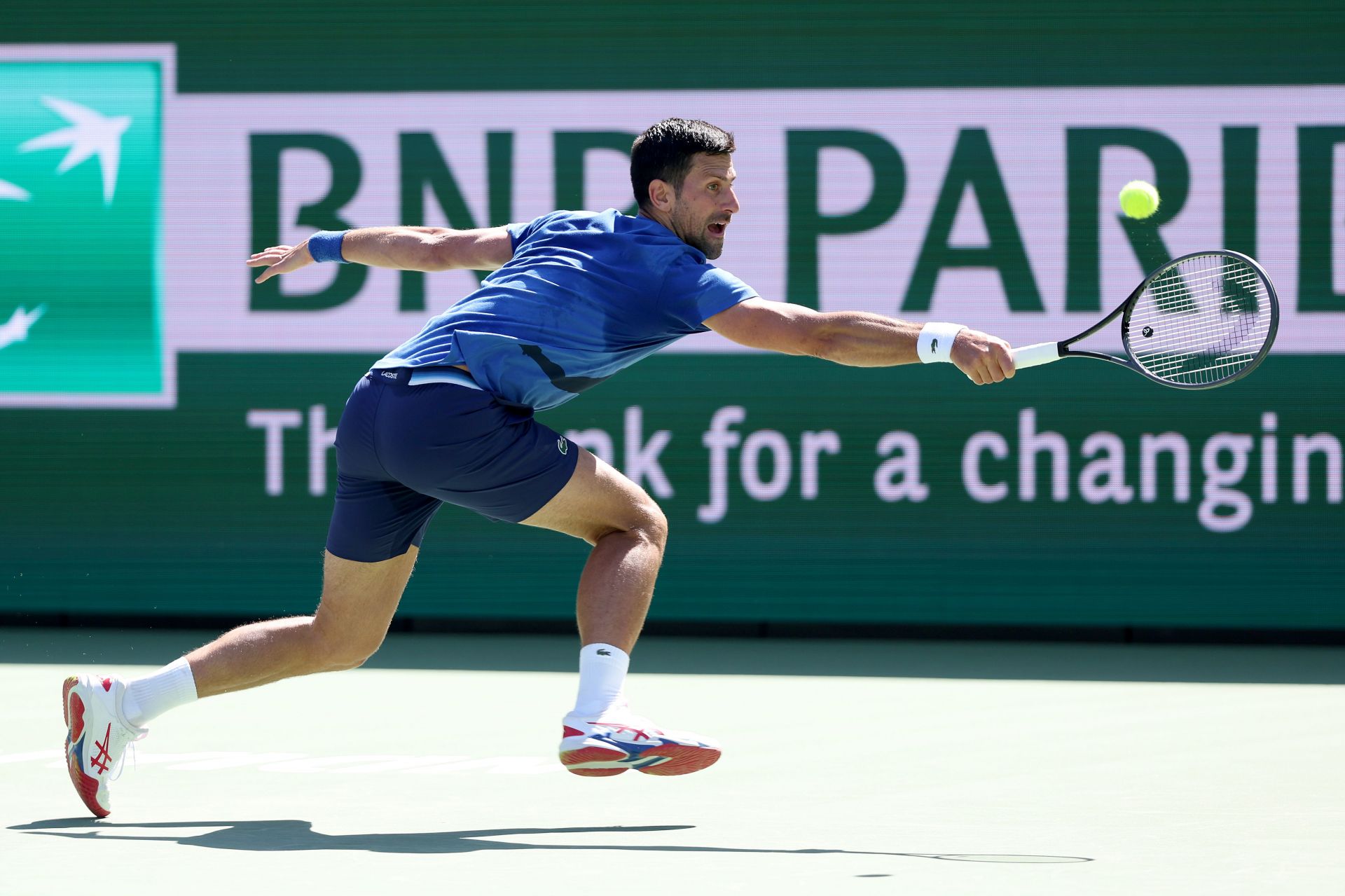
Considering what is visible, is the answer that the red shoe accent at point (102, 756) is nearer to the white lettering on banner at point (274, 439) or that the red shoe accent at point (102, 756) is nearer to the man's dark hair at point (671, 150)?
the man's dark hair at point (671, 150)

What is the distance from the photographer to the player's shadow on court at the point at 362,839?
421 centimetres

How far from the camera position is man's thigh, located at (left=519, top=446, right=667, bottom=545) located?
4.48 m

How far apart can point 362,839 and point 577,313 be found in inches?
50.1

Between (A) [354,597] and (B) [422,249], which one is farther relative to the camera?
(B) [422,249]

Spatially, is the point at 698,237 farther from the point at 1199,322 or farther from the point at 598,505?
the point at 1199,322

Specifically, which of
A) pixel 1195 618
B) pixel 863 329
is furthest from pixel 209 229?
pixel 863 329

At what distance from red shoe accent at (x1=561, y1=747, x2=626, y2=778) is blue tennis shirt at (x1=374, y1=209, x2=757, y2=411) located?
85 centimetres

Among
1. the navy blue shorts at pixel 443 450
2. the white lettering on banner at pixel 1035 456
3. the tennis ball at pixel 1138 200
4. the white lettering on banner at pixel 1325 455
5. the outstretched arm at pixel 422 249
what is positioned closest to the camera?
Answer: the navy blue shorts at pixel 443 450

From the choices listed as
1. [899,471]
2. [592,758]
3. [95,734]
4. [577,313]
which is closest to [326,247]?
[577,313]

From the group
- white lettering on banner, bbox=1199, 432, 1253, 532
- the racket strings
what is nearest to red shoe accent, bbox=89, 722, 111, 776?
the racket strings

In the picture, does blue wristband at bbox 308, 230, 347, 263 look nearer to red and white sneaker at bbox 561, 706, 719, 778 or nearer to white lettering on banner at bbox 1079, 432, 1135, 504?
red and white sneaker at bbox 561, 706, 719, 778

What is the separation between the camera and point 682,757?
4.15m

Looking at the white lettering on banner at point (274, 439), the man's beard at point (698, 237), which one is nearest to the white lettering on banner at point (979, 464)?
the white lettering on banner at point (274, 439)

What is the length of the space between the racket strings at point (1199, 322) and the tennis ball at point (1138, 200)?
7.29 ft
